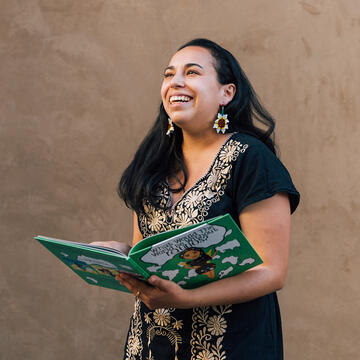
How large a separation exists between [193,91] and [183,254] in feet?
1.91

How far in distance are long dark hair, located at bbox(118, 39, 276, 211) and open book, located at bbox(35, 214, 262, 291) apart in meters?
0.33

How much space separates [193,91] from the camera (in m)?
1.71

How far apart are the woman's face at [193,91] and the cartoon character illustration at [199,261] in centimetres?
49

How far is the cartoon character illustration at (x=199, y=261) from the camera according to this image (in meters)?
1.30

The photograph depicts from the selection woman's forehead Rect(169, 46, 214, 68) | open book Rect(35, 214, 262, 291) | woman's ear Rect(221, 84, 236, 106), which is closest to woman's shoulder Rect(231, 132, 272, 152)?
woman's ear Rect(221, 84, 236, 106)

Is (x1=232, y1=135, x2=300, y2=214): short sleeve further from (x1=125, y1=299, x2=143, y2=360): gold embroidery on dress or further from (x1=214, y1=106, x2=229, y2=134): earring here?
(x1=125, y1=299, x2=143, y2=360): gold embroidery on dress

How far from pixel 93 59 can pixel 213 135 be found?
1675 millimetres

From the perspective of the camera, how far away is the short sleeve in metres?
1.51

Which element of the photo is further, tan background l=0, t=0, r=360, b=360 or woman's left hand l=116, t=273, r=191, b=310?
tan background l=0, t=0, r=360, b=360

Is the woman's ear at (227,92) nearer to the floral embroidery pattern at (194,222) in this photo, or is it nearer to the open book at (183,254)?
the floral embroidery pattern at (194,222)

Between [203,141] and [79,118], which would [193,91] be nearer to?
[203,141]

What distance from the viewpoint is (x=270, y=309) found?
1.62 metres

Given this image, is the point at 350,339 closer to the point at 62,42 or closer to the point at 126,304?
the point at 126,304

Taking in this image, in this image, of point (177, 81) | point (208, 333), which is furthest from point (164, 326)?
point (177, 81)
